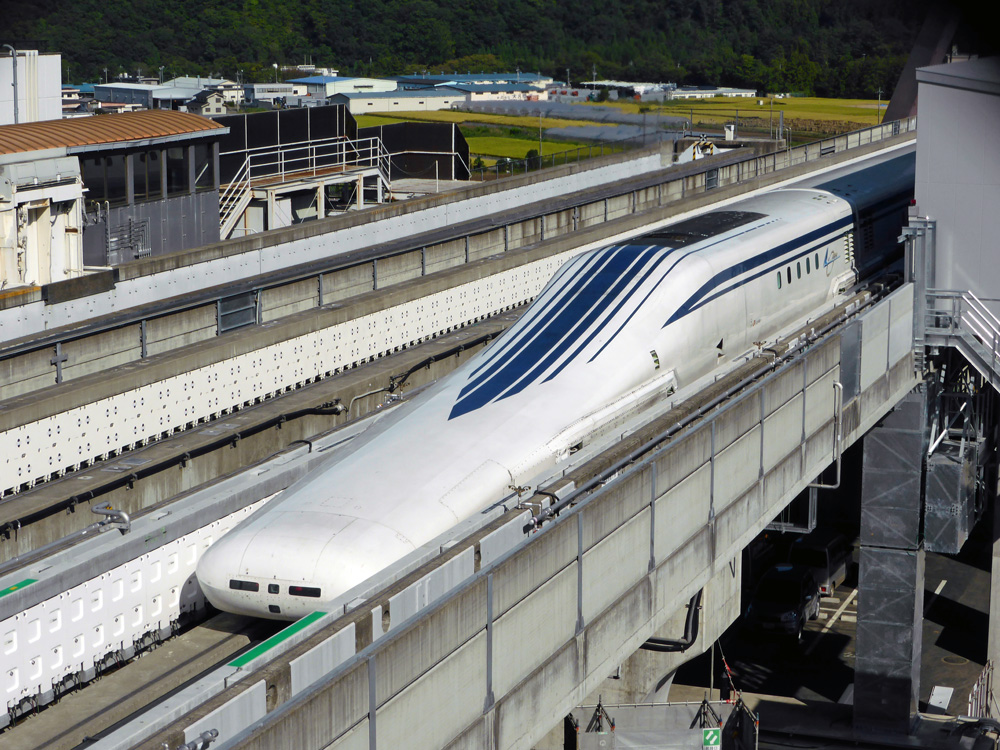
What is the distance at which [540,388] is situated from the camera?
18453 mm

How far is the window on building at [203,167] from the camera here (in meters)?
38.0

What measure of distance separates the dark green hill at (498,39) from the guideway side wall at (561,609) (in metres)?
41.8

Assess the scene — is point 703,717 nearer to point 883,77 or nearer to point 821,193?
point 821,193

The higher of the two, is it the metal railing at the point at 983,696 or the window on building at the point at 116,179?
the window on building at the point at 116,179

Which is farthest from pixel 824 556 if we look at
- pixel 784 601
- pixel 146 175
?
pixel 146 175

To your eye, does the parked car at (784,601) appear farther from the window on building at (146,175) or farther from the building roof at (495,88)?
the building roof at (495,88)

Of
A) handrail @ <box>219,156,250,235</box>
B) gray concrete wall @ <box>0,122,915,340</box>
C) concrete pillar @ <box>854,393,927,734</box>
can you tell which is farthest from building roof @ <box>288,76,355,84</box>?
concrete pillar @ <box>854,393,927,734</box>

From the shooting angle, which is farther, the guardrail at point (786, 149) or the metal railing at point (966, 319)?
the guardrail at point (786, 149)

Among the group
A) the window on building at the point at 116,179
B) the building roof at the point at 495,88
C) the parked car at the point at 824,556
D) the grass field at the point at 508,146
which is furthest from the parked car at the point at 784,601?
the building roof at the point at 495,88

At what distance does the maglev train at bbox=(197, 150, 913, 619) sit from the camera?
13867mm

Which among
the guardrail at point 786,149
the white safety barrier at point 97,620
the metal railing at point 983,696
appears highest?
the guardrail at point 786,149

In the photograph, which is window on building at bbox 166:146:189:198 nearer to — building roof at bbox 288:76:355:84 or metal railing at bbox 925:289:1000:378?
metal railing at bbox 925:289:1000:378

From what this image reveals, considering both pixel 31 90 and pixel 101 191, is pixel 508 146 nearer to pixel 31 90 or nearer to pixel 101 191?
pixel 31 90

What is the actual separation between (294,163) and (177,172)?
59.1 ft
